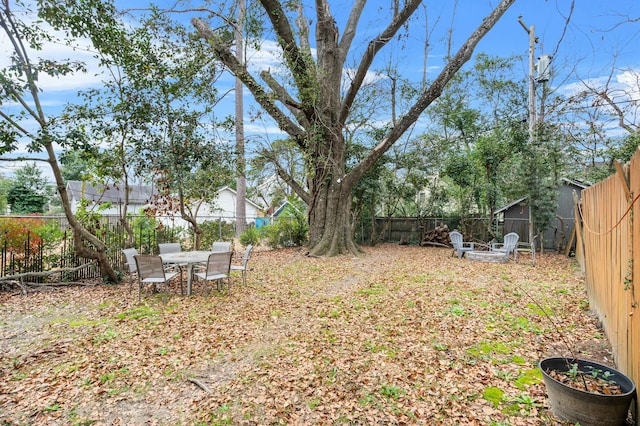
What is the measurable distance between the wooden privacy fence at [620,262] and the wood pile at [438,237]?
1125cm

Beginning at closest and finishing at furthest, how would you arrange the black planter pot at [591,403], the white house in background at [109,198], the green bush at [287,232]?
1. the black planter pot at [591,403]
2. the white house in background at [109,198]
3. the green bush at [287,232]

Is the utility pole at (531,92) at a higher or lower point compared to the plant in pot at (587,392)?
higher

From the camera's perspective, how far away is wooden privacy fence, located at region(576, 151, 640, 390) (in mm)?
2697

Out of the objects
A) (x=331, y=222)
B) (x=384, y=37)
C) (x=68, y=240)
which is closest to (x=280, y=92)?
(x=384, y=37)

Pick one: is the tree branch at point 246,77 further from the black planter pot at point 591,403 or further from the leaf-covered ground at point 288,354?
the black planter pot at point 591,403

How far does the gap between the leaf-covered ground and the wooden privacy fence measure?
1.98 feet

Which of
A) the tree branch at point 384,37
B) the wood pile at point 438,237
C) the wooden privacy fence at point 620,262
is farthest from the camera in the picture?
the wood pile at point 438,237

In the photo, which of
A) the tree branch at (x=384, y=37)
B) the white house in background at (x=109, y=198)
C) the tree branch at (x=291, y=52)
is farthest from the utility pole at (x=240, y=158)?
the tree branch at (x=384, y=37)

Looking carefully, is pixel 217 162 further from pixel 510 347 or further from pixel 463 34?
pixel 463 34

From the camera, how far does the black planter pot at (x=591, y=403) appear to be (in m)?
2.44

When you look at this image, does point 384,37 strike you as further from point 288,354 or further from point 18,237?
point 18,237

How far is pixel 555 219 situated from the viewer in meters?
14.2

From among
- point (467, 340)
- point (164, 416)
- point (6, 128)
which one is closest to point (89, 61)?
point (6, 128)

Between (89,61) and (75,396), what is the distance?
6162 mm
